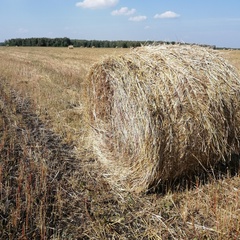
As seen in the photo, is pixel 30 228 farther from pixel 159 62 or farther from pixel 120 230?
pixel 159 62

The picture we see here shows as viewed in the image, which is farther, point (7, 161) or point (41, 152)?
point (41, 152)

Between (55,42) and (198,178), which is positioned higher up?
(55,42)

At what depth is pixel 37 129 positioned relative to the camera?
6.11 m

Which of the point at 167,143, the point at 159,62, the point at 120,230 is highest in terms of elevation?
the point at 159,62

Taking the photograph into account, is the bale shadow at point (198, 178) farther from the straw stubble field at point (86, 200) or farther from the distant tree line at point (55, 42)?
the distant tree line at point (55, 42)

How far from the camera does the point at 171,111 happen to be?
142 inches

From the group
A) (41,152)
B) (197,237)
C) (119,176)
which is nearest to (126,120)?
(119,176)

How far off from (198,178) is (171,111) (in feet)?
3.25

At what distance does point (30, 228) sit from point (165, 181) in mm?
1725

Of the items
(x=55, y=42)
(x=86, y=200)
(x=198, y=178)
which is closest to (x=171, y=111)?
(x=198, y=178)

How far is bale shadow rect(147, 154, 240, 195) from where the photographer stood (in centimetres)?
391

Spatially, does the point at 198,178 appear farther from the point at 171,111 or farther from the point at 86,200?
the point at 86,200

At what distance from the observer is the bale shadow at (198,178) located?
3906mm

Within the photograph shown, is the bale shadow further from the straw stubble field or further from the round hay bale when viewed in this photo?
the round hay bale
